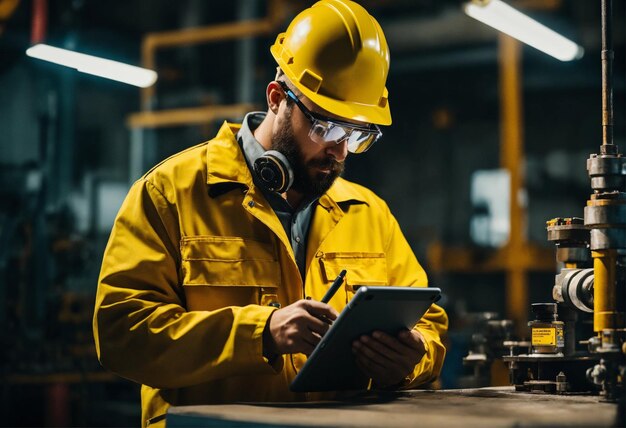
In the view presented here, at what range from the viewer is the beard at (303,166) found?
225 cm

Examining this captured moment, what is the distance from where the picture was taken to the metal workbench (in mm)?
1429

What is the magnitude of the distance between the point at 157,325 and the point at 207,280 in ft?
0.60

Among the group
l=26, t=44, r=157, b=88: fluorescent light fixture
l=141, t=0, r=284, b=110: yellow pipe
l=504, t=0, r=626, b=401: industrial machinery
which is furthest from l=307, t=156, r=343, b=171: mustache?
l=141, t=0, r=284, b=110: yellow pipe

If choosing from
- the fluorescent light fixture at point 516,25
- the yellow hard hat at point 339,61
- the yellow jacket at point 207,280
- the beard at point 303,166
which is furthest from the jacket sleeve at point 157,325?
the fluorescent light fixture at point 516,25

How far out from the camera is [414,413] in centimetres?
159

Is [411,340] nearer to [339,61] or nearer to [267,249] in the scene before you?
[267,249]

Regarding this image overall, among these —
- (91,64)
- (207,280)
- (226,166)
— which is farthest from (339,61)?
(91,64)

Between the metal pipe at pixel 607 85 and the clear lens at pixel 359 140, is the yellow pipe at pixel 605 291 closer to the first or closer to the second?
the metal pipe at pixel 607 85

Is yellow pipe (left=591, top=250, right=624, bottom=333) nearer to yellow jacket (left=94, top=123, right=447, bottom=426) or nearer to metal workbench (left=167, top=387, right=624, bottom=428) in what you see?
metal workbench (left=167, top=387, right=624, bottom=428)

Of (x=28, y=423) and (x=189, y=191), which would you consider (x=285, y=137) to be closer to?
(x=189, y=191)

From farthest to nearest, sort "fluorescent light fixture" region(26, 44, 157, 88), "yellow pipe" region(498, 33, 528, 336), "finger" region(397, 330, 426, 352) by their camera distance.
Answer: "yellow pipe" region(498, 33, 528, 336), "fluorescent light fixture" region(26, 44, 157, 88), "finger" region(397, 330, 426, 352)

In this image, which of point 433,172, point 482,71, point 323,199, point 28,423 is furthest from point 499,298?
point 323,199

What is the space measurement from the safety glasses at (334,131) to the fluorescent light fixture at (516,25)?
1994 mm

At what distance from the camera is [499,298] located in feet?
28.5
